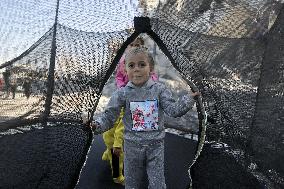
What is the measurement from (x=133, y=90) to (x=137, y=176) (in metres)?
0.59

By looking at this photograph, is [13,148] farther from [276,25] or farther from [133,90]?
[276,25]

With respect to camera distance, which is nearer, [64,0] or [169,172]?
[64,0]

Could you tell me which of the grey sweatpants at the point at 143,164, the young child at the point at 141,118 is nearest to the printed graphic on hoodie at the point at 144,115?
the young child at the point at 141,118

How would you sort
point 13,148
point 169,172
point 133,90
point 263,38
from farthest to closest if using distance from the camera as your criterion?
point 169,172, point 13,148, point 263,38, point 133,90

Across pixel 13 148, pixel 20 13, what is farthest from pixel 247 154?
pixel 20 13

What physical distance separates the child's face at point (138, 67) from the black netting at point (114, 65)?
14.3 inches

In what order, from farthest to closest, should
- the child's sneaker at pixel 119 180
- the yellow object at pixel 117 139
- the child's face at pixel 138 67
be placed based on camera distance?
1. the child's sneaker at pixel 119 180
2. the yellow object at pixel 117 139
3. the child's face at pixel 138 67

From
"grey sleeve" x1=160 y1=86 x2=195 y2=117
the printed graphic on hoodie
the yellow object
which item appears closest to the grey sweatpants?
the printed graphic on hoodie

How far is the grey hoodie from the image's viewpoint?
2812mm

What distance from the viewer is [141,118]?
9.27 ft

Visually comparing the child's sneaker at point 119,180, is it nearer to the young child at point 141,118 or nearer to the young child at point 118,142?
the young child at point 118,142

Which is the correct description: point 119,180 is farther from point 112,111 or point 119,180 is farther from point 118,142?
point 112,111

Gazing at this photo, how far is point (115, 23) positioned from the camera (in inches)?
138

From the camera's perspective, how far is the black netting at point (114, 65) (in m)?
3.09
